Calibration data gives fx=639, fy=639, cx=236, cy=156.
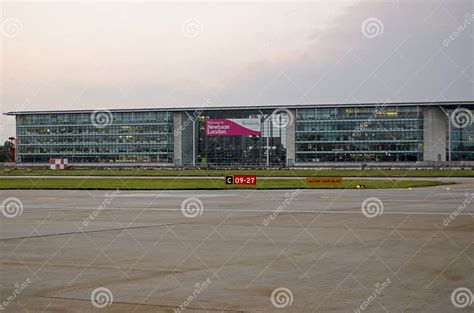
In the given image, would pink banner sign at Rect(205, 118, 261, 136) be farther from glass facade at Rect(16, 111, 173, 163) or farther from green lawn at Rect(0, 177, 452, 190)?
green lawn at Rect(0, 177, 452, 190)

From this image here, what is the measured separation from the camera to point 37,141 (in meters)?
142

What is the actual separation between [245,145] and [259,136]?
348 cm

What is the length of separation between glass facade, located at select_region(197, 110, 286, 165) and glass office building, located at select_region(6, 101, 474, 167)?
0.68ft

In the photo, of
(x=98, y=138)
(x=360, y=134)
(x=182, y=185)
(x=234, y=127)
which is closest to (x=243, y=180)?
(x=182, y=185)

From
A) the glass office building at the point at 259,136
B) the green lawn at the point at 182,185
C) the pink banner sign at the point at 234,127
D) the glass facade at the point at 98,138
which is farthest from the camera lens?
the glass facade at the point at 98,138

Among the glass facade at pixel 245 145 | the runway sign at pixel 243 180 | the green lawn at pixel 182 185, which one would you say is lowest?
the green lawn at pixel 182 185

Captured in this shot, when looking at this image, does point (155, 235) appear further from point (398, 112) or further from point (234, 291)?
point (398, 112)

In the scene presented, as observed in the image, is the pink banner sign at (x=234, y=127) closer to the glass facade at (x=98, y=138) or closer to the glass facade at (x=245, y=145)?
the glass facade at (x=245, y=145)

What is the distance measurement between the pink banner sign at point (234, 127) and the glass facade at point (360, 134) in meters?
9.79

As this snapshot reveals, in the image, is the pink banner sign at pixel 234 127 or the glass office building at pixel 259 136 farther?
the pink banner sign at pixel 234 127

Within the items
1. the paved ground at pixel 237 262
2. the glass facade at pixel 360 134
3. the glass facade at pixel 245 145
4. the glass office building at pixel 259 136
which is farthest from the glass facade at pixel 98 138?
the paved ground at pixel 237 262

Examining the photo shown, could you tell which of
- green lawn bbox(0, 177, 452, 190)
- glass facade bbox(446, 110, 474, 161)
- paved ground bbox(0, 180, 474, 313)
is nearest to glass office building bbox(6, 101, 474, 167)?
glass facade bbox(446, 110, 474, 161)

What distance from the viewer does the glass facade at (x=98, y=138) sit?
13912 cm

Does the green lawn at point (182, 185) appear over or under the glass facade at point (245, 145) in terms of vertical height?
under
